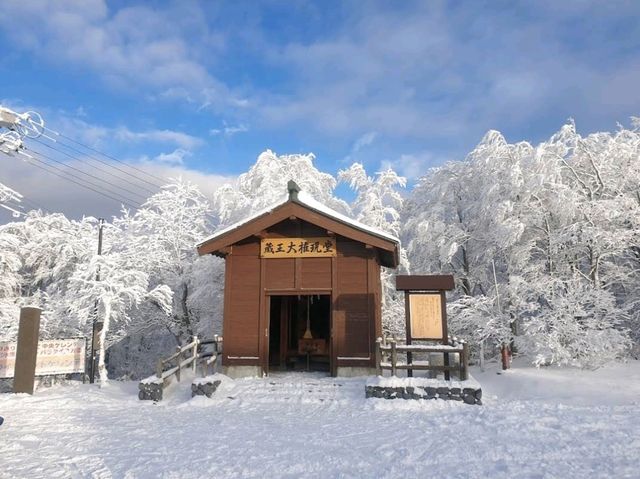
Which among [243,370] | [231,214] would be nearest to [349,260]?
[243,370]

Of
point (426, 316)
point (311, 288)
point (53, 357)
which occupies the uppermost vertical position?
point (311, 288)

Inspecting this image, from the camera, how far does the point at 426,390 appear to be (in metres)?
9.79

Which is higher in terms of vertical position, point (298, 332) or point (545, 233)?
point (545, 233)

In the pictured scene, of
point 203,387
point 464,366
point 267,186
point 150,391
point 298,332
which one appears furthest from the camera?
point 267,186

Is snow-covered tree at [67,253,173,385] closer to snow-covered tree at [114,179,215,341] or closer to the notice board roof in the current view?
snow-covered tree at [114,179,215,341]

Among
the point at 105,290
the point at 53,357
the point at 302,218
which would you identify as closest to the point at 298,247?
the point at 302,218

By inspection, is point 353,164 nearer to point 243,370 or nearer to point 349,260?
point 349,260

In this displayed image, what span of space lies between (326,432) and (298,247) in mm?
6799

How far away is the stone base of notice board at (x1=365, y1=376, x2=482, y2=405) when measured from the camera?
9.62m

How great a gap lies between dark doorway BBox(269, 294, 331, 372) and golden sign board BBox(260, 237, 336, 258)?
282cm

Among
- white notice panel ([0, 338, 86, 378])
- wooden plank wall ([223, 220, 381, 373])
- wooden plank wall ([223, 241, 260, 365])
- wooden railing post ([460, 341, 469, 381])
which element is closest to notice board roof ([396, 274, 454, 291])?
wooden railing post ([460, 341, 469, 381])

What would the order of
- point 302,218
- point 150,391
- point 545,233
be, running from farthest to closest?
point 545,233 → point 302,218 → point 150,391

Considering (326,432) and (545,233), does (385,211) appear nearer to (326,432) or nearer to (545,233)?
(545,233)

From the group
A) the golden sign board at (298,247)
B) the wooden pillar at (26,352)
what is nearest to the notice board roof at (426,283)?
the golden sign board at (298,247)
